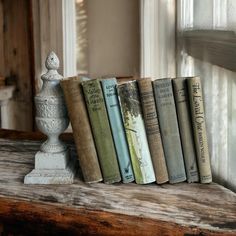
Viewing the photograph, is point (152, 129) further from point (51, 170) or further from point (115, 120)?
point (51, 170)

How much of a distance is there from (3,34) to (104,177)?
5.54 feet

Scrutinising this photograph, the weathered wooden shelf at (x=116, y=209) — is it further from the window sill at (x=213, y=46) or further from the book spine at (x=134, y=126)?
the window sill at (x=213, y=46)

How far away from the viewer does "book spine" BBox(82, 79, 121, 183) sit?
0.85m

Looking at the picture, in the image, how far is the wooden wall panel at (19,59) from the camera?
7.52 ft

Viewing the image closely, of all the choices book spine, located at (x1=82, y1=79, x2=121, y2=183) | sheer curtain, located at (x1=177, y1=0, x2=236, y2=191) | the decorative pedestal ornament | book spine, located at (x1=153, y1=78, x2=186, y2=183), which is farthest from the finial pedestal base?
sheer curtain, located at (x1=177, y1=0, x2=236, y2=191)

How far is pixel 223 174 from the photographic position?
35.3 inches

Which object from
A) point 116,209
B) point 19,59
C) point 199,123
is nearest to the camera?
point 116,209

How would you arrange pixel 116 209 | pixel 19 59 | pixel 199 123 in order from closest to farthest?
pixel 116 209, pixel 199 123, pixel 19 59

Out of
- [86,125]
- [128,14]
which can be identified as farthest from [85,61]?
[86,125]

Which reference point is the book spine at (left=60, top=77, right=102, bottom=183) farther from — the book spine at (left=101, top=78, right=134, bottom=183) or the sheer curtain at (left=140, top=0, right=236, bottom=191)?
the sheer curtain at (left=140, top=0, right=236, bottom=191)

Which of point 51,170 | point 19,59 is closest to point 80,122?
point 51,170

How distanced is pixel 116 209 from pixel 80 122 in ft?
0.69

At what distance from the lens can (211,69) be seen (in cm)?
92

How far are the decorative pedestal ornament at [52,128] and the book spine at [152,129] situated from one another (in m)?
0.19
